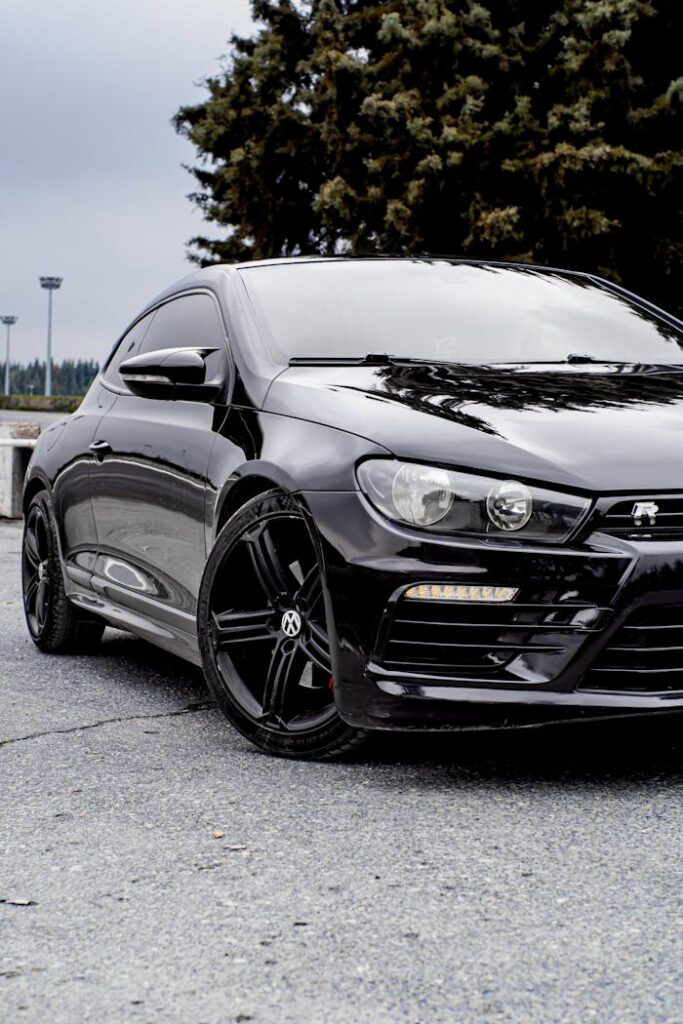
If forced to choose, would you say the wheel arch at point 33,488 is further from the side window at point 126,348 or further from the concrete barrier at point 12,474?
the concrete barrier at point 12,474

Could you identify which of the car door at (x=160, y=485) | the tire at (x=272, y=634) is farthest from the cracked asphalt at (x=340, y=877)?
the car door at (x=160, y=485)

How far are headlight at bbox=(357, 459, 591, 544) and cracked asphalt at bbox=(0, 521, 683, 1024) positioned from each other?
2.20 ft

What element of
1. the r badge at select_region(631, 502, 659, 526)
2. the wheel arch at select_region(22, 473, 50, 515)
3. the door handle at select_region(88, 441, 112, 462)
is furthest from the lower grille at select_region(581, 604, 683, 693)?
the wheel arch at select_region(22, 473, 50, 515)

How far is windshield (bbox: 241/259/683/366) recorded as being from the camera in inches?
183

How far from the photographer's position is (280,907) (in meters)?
2.88

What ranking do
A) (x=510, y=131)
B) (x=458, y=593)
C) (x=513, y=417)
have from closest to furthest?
(x=458, y=593), (x=513, y=417), (x=510, y=131)

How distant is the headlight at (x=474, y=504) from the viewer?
3.49 meters

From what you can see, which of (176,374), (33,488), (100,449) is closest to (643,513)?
(176,374)

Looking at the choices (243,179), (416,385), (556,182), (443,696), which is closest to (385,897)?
(443,696)

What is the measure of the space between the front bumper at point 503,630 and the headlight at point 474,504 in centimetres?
4

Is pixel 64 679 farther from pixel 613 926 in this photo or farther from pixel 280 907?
pixel 613 926

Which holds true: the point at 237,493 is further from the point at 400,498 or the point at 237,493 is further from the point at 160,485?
the point at 400,498

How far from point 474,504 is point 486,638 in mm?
317

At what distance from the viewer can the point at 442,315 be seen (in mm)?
4859
